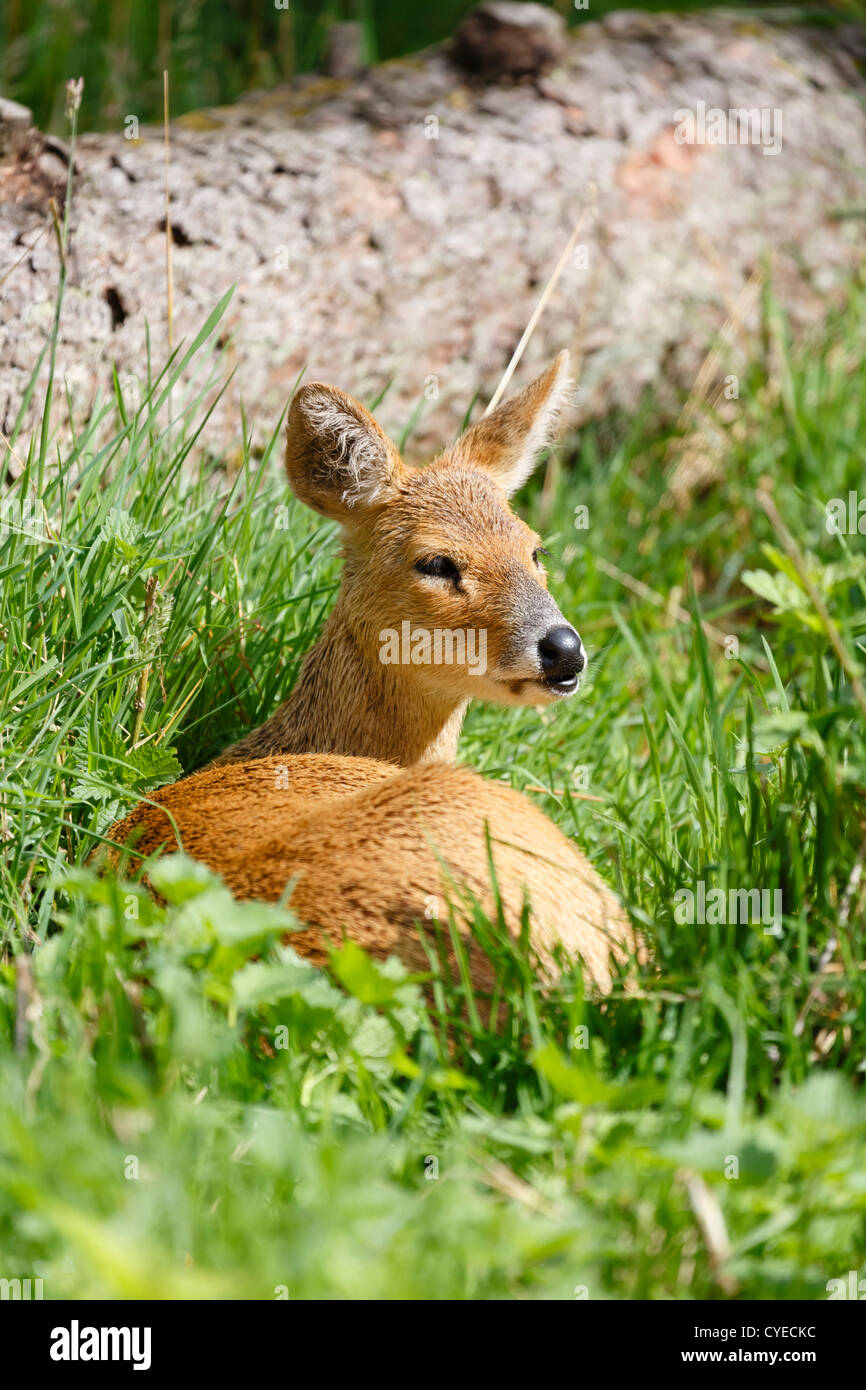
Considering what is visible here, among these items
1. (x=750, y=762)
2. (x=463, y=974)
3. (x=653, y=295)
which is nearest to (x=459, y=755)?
(x=750, y=762)

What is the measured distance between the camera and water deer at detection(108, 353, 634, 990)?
2791 mm

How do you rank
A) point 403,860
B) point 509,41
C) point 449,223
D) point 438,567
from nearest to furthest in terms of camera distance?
1. point 403,860
2. point 438,567
3. point 449,223
4. point 509,41

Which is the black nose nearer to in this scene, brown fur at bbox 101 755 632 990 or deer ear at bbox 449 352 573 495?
brown fur at bbox 101 755 632 990

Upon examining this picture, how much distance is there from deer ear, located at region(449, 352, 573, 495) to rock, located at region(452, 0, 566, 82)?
2403mm

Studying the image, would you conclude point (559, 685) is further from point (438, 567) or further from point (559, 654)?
point (438, 567)

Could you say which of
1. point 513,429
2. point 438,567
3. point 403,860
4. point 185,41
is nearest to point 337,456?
point 438,567

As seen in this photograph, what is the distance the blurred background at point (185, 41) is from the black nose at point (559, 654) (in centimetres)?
460

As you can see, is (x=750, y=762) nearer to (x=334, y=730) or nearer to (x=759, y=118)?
(x=334, y=730)

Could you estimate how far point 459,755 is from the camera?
4453 mm

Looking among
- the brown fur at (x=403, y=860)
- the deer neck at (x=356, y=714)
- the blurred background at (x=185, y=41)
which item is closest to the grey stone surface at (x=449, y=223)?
the deer neck at (x=356, y=714)

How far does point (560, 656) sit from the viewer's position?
382 centimetres

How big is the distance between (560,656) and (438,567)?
50cm

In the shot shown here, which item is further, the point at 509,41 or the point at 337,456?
the point at 509,41
